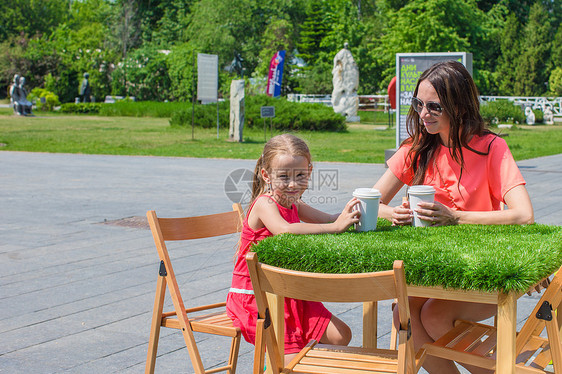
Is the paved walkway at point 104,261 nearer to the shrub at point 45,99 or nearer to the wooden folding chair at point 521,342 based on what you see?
the wooden folding chair at point 521,342

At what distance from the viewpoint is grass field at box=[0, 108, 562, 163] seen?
18.3 m

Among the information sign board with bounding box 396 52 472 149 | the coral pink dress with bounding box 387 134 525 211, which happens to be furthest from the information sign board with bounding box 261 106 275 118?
the coral pink dress with bounding box 387 134 525 211

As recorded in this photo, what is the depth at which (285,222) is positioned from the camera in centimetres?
296

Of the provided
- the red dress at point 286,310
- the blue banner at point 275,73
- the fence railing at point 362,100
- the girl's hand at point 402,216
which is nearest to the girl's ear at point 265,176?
the red dress at point 286,310

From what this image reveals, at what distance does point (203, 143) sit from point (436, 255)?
66.1 ft

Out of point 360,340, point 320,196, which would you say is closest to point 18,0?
point 320,196

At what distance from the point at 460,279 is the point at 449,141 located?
1.26 metres

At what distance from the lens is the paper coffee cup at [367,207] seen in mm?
2844

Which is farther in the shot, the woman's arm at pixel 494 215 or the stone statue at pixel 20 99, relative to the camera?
the stone statue at pixel 20 99

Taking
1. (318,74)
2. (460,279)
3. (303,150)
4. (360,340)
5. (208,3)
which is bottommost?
(360,340)

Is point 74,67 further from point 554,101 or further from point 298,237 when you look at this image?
point 298,237

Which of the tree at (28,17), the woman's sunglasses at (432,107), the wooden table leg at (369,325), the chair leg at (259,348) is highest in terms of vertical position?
the tree at (28,17)

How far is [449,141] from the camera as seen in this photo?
3.43 metres

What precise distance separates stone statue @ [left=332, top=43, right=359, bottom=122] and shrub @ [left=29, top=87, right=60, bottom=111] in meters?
24.2
